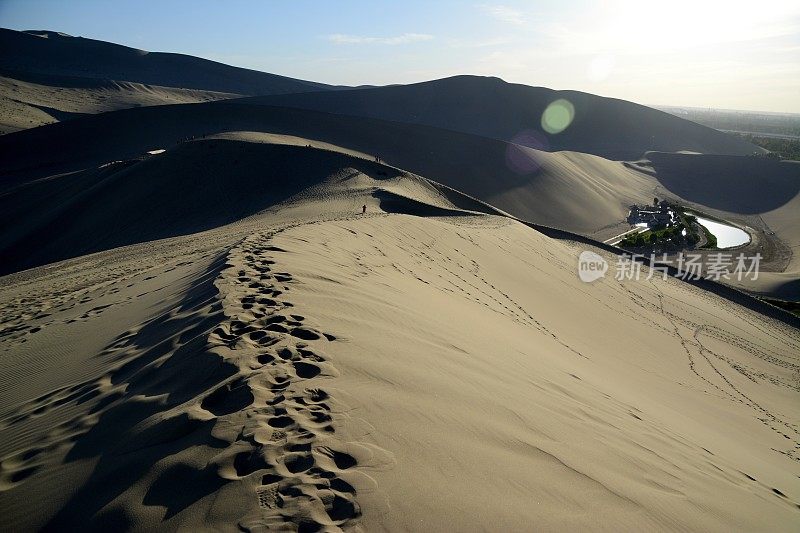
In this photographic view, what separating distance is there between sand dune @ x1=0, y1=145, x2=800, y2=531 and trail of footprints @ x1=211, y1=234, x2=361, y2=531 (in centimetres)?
1

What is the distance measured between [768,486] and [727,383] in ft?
18.3

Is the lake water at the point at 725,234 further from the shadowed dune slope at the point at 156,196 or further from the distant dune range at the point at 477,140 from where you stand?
the shadowed dune slope at the point at 156,196

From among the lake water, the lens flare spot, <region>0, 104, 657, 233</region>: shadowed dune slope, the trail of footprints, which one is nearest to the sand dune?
the trail of footprints

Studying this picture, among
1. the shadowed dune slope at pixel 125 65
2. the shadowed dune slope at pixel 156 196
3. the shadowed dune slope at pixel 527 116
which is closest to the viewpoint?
the shadowed dune slope at pixel 156 196

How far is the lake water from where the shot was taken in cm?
3275

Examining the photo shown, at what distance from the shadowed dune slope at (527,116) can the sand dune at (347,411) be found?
232ft

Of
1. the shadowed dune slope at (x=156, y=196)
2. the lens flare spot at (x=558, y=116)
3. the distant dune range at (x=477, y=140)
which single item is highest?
the lens flare spot at (x=558, y=116)

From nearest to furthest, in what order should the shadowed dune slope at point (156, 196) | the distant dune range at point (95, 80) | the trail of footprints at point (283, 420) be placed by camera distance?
the trail of footprints at point (283, 420), the shadowed dune slope at point (156, 196), the distant dune range at point (95, 80)

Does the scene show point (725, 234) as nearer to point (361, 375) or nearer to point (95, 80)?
point (361, 375)

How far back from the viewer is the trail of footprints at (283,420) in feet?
8.25

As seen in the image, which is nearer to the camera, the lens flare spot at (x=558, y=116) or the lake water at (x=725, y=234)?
the lake water at (x=725, y=234)

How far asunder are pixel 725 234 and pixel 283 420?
4138 cm

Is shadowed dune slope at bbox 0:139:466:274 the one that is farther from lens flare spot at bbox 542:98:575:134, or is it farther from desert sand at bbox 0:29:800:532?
lens flare spot at bbox 542:98:575:134

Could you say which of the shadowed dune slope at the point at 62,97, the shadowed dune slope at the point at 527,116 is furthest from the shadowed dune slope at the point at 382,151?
the shadowed dune slope at the point at 527,116
